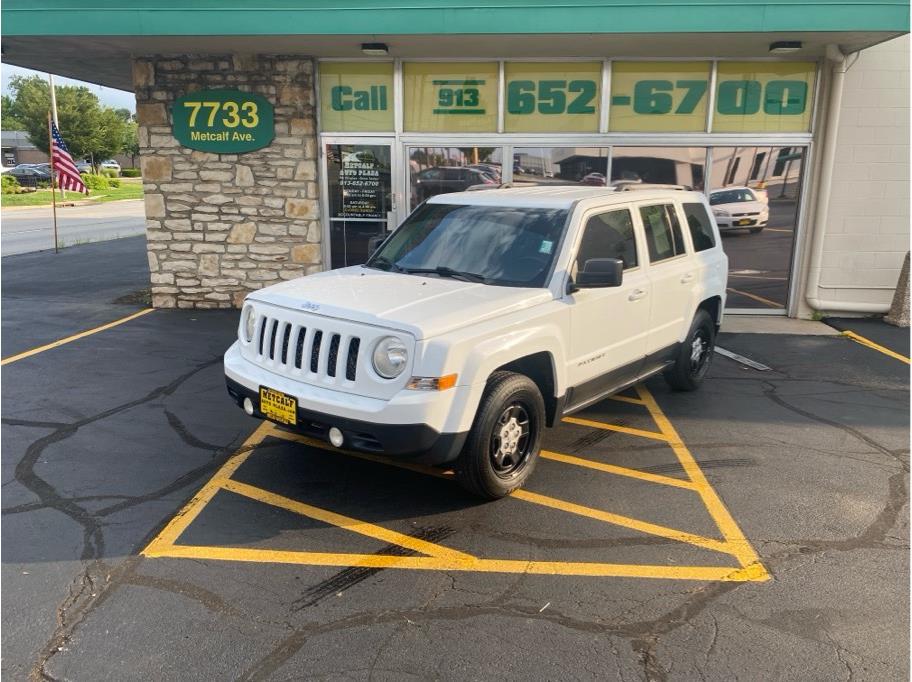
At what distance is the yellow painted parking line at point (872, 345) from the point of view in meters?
8.45

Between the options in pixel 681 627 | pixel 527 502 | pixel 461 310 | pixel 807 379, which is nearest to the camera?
pixel 681 627

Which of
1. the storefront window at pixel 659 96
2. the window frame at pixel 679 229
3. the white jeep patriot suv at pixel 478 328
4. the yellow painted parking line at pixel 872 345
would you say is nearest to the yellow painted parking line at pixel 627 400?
the white jeep patriot suv at pixel 478 328

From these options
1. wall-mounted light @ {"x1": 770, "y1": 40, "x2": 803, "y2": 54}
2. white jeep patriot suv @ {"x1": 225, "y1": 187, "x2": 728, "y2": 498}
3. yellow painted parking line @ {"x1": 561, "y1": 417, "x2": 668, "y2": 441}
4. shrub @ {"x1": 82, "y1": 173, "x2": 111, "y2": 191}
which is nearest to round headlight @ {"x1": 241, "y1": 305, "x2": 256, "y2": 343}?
white jeep patriot suv @ {"x1": 225, "y1": 187, "x2": 728, "y2": 498}

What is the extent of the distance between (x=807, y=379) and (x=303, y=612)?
606 centimetres

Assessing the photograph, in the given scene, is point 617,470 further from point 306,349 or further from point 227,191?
point 227,191

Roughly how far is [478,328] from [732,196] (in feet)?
24.4

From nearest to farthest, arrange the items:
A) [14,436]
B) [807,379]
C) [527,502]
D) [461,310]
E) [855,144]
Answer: [461,310]
[527,502]
[14,436]
[807,379]
[855,144]

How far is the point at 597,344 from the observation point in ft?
17.0

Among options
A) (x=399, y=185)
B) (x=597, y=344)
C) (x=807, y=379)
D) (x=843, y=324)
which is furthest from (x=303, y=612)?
(x=843, y=324)

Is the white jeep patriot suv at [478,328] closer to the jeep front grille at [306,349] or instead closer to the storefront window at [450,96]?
the jeep front grille at [306,349]

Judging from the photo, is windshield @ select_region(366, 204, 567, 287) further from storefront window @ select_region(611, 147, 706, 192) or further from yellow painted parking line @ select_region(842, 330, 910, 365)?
yellow painted parking line @ select_region(842, 330, 910, 365)

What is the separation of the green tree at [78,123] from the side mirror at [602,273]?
54.5m

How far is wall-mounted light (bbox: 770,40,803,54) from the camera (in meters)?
8.84

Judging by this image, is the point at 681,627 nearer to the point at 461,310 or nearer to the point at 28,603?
the point at 461,310
